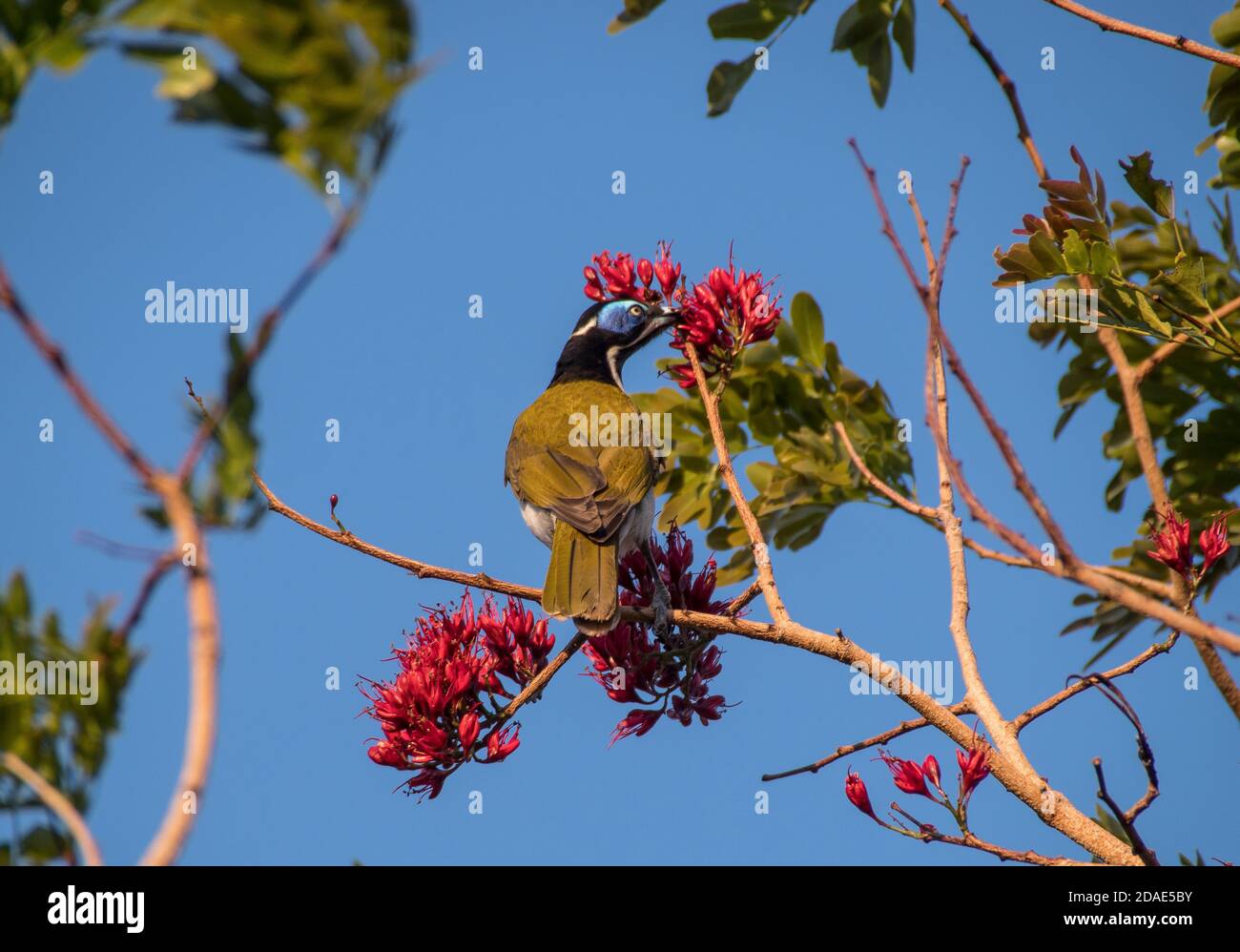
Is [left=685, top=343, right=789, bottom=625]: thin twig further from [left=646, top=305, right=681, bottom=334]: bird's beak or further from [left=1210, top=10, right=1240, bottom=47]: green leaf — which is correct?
[left=1210, top=10, right=1240, bottom=47]: green leaf

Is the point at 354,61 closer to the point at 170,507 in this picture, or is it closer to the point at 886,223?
the point at 170,507

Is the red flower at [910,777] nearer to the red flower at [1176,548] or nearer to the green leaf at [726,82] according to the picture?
the red flower at [1176,548]

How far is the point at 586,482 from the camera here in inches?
235

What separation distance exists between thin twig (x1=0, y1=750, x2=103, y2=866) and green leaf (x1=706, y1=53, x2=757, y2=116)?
3542 millimetres

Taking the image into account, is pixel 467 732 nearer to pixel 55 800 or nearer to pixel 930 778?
pixel 930 778

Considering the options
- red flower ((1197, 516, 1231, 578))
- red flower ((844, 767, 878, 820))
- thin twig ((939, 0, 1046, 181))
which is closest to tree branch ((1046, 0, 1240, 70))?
thin twig ((939, 0, 1046, 181))

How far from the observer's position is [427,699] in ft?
14.0

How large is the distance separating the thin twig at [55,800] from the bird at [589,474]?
317 centimetres

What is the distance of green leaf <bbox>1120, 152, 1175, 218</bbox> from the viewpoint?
4.01 meters

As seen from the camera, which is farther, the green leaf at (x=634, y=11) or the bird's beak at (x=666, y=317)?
the bird's beak at (x=666, y=317)

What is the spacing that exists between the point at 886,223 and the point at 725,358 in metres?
2.41

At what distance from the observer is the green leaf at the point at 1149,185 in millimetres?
4008

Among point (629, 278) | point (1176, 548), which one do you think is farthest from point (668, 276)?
point (1176, 548)

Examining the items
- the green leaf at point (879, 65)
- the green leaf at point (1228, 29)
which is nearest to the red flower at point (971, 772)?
the green leaf at point (879, 65)
